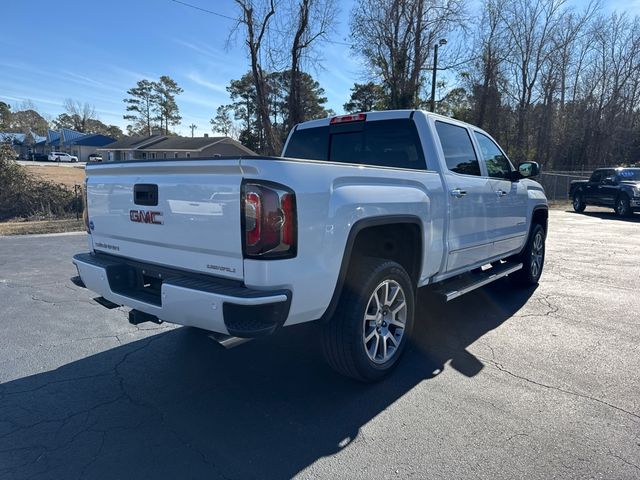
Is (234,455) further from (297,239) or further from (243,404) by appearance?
(297,239)

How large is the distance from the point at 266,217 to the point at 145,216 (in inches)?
44.8

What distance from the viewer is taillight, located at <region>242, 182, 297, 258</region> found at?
2.58 metres

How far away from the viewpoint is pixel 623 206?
17.6 m

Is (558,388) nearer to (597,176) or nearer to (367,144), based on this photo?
(367,144)

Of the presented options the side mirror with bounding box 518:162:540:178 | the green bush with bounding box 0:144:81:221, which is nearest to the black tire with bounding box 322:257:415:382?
the side mirror with bounding box 518:162:540:178

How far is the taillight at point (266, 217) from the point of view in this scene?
101 inches

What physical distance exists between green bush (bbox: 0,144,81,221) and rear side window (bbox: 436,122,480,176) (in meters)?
15.3

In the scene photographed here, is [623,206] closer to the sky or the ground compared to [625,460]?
closer to the sky

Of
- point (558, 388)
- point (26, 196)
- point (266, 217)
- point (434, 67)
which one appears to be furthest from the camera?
point (434, 67)

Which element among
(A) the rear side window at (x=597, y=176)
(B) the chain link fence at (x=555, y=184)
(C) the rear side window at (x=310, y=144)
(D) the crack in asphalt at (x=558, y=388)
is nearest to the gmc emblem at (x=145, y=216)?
(C) the rear side window at (x=310, y=144)

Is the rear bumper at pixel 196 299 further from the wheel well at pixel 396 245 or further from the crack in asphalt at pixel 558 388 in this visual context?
the crack in asphalt at pixel 558 388

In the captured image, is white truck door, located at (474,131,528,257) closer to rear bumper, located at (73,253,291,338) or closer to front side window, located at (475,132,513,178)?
front side window, located at (475,132,513,178)

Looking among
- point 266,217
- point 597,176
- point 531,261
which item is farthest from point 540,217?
point 597,176

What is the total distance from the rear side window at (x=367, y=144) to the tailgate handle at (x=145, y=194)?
7.24 feet
